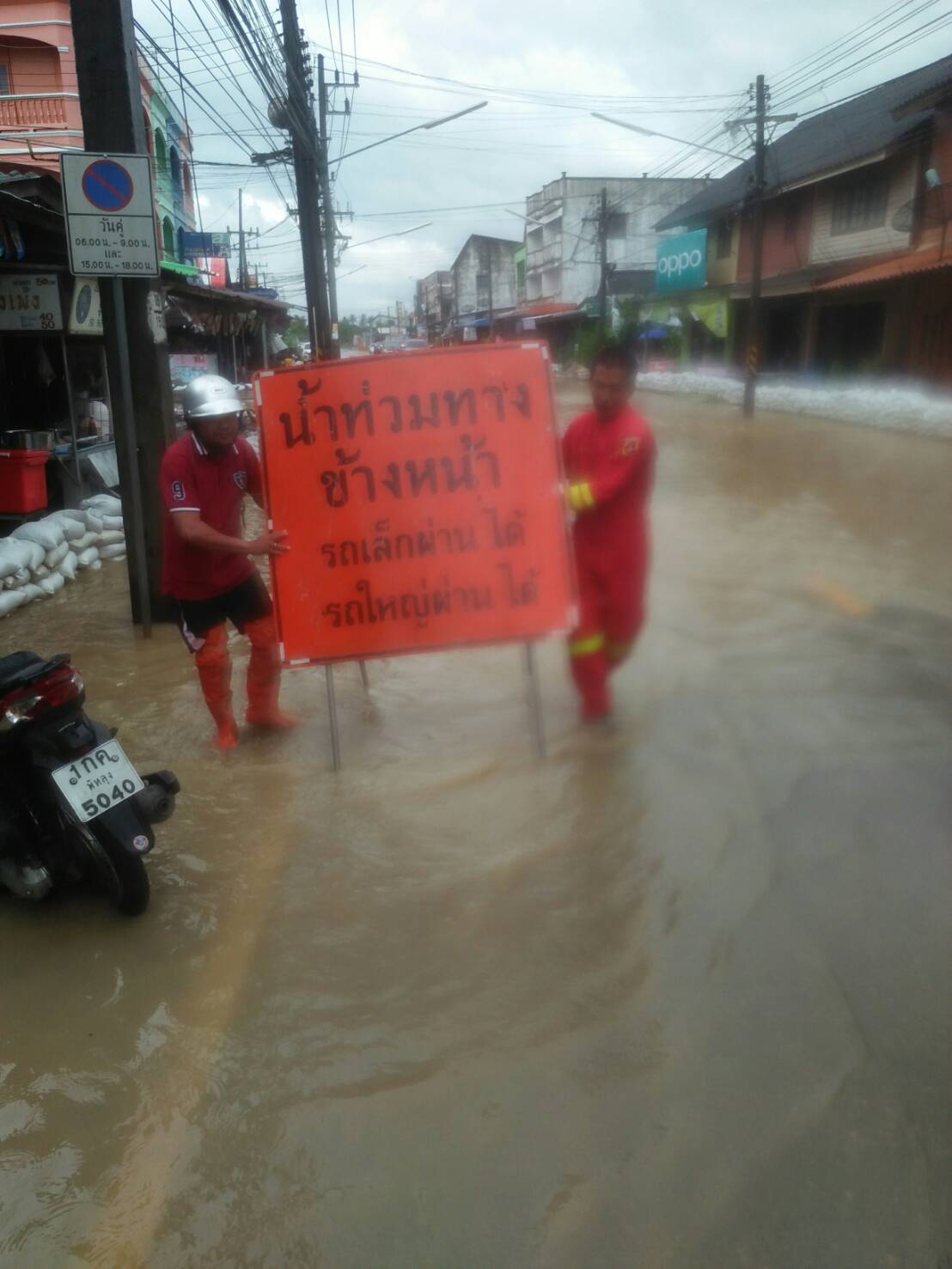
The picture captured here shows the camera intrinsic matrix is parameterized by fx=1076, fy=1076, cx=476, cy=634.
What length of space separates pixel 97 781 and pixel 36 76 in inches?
1157

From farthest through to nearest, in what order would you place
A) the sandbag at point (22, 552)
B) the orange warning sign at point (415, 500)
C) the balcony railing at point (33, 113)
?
1. the balcony railing at point (33, 113)
2. the sandbag at point (22, 552)
3. the orange warning sign at point (415, 500)

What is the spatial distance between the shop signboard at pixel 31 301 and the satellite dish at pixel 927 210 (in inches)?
703

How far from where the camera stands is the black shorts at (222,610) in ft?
15.2

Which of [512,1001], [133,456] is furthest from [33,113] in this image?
[512,1001]

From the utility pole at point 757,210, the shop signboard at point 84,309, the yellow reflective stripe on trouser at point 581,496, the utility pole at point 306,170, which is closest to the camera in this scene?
the yellow reflective stripe on trouser at point 581,496

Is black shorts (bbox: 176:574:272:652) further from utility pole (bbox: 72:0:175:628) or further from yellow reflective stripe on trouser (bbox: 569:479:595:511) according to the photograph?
utility pole (bbox: 72:0:175:628)

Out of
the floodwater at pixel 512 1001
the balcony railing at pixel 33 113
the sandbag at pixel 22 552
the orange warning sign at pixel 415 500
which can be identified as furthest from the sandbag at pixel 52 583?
the balcony railing at pixel 33 113

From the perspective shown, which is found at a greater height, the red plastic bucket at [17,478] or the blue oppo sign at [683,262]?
the blue oppo sign at [683,262]

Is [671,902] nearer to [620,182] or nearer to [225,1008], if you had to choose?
[225,1008]

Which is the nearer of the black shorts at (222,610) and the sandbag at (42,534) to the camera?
the black shorts at (222,610)

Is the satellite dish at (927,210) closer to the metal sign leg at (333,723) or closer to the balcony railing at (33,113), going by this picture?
the balcony railing at (33,113)

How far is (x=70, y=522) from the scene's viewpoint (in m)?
9.07

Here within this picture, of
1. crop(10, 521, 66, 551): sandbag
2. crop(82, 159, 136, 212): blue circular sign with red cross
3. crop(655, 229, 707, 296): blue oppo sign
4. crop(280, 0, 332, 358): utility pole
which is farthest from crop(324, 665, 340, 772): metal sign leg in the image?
crop(655, 229, 707, 296): blue oppo sign

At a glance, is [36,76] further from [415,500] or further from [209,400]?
[415,500]
